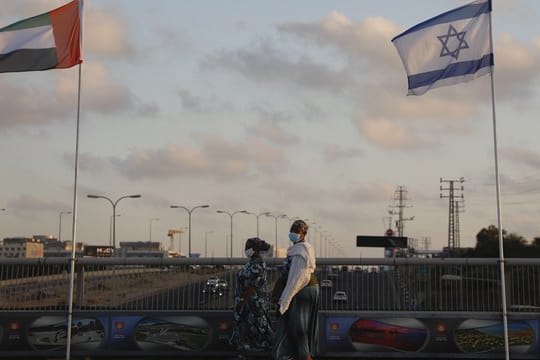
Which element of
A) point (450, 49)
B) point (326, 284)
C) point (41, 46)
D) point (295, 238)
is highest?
point (41, 46)

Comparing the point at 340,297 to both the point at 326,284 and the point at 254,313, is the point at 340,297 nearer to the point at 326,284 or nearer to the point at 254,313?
the point at 326,284

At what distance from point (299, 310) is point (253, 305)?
91.9 inches

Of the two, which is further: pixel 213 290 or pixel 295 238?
pixel 213 290

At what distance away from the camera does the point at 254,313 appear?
385 inches

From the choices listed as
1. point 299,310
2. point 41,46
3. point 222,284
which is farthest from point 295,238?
point 41,46

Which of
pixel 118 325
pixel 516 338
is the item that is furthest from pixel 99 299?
pixel 516 338

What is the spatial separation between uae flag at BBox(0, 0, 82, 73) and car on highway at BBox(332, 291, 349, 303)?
5.28 metres

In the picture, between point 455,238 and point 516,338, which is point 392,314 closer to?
point 516,338

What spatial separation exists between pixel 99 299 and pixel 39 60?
3813 mm

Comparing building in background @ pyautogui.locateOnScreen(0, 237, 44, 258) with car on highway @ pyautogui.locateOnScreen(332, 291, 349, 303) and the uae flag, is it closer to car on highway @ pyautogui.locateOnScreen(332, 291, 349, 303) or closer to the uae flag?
the uae flag

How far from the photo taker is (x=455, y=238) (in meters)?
113

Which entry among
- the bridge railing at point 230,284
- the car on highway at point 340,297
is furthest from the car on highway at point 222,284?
the car on highway at point 340,297

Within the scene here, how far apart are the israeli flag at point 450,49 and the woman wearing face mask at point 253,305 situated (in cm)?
354

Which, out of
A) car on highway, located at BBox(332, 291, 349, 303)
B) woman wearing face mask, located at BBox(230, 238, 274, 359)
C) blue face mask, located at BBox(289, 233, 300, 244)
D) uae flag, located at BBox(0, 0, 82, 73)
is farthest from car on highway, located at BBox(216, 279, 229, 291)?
uae flag, located at BBox(0, 0, 82, 73)
